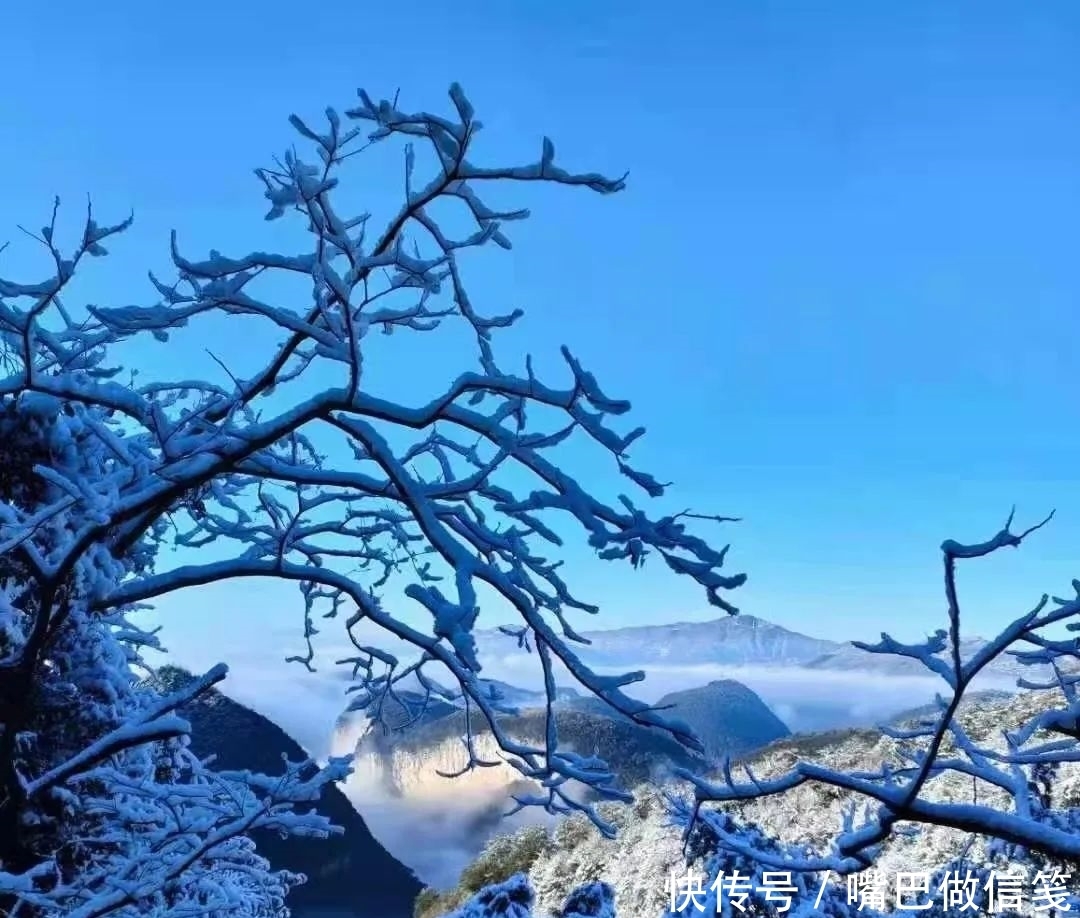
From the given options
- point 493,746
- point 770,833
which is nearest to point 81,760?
point 493,746

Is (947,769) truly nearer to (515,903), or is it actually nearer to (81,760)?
(81,760)

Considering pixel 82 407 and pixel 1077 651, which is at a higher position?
pixel 82 407

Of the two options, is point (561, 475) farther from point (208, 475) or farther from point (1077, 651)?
point (1077, 651)

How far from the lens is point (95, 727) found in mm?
3682

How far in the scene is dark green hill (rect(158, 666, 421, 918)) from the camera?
30250 millimetres

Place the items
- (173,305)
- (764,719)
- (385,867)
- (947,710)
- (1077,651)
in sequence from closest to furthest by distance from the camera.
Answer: (947,710) < (1077,651) < (173,305) < (385,867) < (764,719)

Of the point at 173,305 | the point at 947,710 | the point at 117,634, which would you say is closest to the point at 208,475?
the point at 173,305

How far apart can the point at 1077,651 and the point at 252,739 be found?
31896 mm

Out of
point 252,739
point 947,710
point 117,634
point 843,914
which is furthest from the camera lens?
point 252,739

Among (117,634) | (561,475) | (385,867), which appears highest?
(561,475)

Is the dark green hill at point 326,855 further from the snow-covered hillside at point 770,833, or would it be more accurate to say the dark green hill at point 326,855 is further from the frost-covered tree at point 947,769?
the frost-covered tree at point 947,769

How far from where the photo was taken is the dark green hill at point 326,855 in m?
30.2

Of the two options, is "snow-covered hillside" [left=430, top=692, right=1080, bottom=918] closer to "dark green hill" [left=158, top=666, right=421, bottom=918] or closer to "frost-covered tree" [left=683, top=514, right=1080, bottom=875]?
"dark green hill" [left=158, top=666, right=421, bottom=918]

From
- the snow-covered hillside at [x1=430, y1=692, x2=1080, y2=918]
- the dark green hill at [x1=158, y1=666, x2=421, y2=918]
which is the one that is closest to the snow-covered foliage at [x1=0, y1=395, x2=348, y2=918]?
the snow-covered hillside at [x1=430, y1=692, x2=1080, y2=918]
